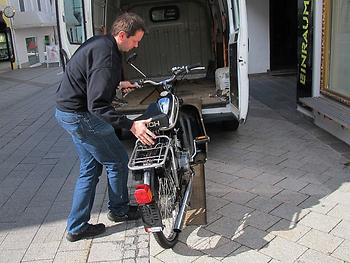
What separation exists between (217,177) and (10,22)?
1966cm

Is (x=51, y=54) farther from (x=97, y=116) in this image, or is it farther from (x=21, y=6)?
(x=97, y=116)

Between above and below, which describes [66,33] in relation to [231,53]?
above

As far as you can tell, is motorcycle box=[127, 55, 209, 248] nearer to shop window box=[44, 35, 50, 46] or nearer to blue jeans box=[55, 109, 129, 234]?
blue jeans box=[55, 109, 129, 234]

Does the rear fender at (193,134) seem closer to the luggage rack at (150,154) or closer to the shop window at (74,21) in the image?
the luggage rack at (150,154)

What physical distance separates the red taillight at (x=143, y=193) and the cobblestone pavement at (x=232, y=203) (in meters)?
0.60

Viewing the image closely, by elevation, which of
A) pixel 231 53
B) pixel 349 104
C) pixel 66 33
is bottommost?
pixel 349 104

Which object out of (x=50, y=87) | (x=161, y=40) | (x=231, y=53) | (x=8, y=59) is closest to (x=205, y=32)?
(x=161, y=40)

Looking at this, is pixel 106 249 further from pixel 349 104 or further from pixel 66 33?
pixel 349 104

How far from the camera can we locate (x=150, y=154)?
9.93 ft

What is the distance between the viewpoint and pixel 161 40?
25.0 ft

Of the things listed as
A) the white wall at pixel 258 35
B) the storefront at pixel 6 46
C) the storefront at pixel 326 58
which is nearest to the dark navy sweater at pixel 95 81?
the storefront at pixel 326 58

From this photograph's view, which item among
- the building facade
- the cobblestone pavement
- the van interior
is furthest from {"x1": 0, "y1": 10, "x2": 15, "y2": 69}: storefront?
the cobblestone pavement

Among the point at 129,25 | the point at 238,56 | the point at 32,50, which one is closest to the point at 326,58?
the point at 238,56

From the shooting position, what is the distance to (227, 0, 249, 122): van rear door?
481cm
